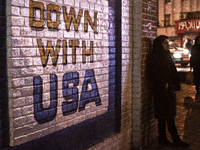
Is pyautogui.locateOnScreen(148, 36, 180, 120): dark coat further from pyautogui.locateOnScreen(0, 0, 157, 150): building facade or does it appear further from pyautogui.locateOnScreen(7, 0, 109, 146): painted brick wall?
pyautogui.locateOnScreen(7, 0, 109, 146): painted brick wall

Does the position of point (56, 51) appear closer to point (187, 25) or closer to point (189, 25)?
point (189, 25)

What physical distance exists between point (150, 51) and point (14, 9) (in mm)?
3184

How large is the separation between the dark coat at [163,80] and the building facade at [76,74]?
7.8 inches

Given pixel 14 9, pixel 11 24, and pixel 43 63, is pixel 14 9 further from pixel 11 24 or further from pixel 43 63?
pixel 43 63

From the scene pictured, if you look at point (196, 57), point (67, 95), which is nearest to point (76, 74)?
point (67, 95)

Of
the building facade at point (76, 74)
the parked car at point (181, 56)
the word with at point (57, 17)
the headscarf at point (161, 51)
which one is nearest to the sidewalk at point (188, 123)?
the building facade at point (76, 74)

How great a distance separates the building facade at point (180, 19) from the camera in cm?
3909

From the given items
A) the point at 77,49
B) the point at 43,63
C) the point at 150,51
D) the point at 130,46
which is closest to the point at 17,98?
the point at 43,63

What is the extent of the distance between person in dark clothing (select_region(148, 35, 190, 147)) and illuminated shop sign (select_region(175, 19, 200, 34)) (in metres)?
35.3

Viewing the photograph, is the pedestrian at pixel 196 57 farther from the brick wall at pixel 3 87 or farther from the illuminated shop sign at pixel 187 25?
the illuminated shop sign at pixel 187 25

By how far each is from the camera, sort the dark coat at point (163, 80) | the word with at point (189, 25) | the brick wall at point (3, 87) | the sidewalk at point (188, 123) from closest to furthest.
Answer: the brick wall at point (3, 87), the dark coat at point (163, 80), the sidewalk at point (188, 123), the word with at point (189, 25)

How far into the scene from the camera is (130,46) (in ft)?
16.4

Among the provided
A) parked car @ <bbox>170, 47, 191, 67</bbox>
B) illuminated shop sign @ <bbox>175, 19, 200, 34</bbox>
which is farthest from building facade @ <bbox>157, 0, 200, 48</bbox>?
parked car @ <bbox>170, 47, 191, 67</bbox>

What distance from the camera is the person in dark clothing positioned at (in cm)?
511
